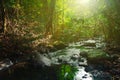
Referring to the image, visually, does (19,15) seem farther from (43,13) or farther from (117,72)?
(117,72)

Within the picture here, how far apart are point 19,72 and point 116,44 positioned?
417 inches

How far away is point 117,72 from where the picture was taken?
14570 mm

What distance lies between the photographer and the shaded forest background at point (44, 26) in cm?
2099

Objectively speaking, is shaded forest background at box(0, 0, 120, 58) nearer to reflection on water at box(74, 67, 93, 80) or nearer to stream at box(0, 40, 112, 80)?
stream at box(0, 40, 112, 80)

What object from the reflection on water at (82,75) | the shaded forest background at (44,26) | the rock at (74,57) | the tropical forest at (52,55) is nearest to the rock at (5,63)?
the tropical forest at (52,55)

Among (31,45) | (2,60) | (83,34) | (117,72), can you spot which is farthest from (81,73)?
(83,34)

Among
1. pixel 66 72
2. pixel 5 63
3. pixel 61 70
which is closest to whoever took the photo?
pixel 66 72

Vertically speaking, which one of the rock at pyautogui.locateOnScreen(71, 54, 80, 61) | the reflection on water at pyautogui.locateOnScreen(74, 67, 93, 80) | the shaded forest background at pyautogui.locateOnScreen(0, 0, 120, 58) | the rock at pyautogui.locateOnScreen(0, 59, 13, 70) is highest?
the shaded forest background at pyautogui.locateOnScreen(0, 0, 120, 58)

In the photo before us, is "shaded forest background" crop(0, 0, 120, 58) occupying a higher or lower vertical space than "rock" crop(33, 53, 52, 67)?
higher

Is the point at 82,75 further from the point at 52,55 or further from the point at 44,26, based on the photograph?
the point at 44,26

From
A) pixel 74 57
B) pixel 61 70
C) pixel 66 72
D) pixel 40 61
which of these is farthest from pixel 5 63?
pixel 74 57

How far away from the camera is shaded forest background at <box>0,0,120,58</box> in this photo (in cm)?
2099

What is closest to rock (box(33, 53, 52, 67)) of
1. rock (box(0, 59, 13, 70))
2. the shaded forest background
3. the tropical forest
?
the tropical forest

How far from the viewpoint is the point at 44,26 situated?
110ft
